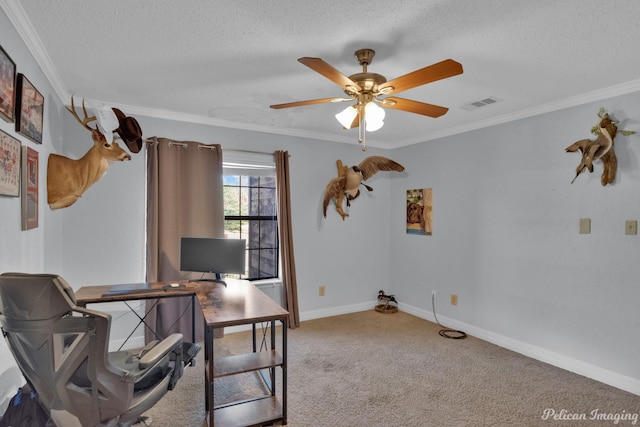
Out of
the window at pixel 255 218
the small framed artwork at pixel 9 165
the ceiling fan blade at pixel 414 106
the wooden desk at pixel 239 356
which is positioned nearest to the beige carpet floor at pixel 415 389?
the wooden desk at pixel 239 356

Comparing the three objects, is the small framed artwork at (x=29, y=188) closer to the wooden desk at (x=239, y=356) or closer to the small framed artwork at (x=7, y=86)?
the small framed artwork at (x=7, y=86)

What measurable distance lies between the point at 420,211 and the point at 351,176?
3.28 ft

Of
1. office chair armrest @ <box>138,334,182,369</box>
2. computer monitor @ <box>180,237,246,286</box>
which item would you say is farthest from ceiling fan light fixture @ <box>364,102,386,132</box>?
office chair armrest @ <box>138,334,182,369</box>

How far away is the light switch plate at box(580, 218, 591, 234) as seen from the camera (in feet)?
9.49

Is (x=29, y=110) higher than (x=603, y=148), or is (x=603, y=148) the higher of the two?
(x=29, y=110)

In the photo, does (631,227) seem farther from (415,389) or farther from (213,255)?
(213,255)

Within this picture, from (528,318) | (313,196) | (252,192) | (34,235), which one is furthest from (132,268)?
(528,318)

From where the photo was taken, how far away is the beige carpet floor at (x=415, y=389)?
2.30 meters

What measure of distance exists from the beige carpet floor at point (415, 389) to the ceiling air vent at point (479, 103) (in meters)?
2.33

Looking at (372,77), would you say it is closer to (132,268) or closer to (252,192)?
(252,192)

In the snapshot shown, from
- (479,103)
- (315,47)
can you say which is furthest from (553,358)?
(315,47)

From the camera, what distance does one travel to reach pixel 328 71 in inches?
70.5

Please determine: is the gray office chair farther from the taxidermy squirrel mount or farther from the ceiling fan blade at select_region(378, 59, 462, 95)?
the taxidermy squirrel mount

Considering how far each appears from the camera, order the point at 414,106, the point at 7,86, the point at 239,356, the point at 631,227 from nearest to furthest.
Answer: the point at 7,86
the point at 414,106
the point at 239,356
the point at 631,227
